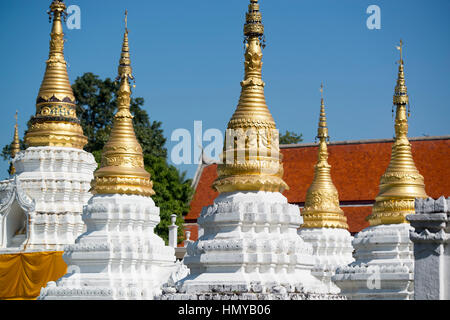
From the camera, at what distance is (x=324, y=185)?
87.8 feet

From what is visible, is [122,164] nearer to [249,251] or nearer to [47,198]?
[47,198]

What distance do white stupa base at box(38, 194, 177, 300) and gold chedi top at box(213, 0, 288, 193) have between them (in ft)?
15.2

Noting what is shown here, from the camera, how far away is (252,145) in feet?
56.9

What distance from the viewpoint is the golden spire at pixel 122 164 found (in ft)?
72.4

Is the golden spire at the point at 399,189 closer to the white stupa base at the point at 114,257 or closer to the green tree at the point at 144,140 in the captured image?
the white stupa base at the point at 114,257

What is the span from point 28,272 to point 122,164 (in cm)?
553

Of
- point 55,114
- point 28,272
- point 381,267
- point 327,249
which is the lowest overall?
point 381,267

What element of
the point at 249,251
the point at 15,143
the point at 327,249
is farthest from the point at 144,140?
the point at 249,251

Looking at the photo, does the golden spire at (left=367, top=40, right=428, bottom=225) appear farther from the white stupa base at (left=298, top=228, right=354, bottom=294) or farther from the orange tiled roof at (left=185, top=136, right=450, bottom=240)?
the orange tiled roof at (left=185, top=136, right=450, bottom=240)

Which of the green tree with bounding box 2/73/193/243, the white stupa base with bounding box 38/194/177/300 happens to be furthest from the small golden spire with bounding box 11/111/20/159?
the white stupa base with bounding box 38/194/177/300

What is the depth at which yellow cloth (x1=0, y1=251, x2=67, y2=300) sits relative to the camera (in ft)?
83.3

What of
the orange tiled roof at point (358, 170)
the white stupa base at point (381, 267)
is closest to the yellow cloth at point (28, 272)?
the white stupa base at point (381, 267)
